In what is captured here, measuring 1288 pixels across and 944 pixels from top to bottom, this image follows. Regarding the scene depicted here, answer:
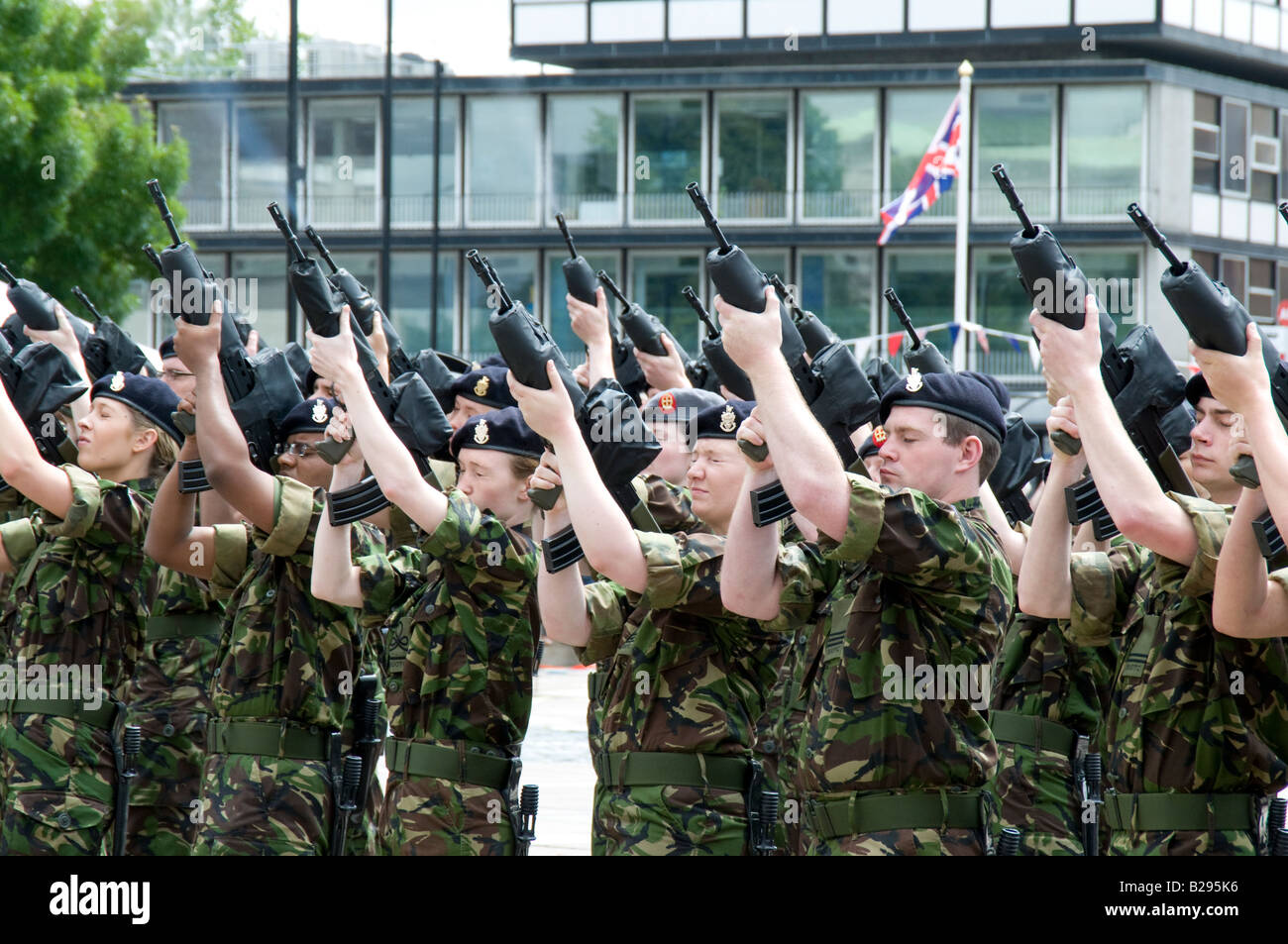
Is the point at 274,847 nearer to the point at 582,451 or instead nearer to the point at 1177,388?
the point at 582,451

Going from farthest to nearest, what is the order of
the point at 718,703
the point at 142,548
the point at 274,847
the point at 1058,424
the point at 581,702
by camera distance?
the point at 581,702, the point at 142,548, the point at 274,847, the point at 718,703, the point at 1058,424

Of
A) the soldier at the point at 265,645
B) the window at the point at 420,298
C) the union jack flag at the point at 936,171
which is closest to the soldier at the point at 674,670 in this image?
the soldier at the point at 265,645

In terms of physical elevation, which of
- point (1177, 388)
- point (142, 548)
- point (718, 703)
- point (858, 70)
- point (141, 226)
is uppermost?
point (858, 70)

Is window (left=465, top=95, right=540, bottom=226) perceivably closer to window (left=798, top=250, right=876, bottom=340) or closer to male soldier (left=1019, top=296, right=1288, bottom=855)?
window (left=798, top=250, right=876, bottom=340)

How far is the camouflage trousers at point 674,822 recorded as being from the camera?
538cm

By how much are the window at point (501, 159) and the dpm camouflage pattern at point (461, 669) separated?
2769cm

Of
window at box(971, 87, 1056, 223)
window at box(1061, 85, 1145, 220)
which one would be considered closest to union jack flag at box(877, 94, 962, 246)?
window at box(971, 87, 1056, 223)

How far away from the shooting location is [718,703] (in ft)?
18.2

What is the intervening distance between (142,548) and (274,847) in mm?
1582

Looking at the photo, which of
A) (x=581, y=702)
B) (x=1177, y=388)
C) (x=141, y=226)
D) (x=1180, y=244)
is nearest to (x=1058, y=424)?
(x=1177, y=388)

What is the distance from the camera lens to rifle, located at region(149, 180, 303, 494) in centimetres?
595

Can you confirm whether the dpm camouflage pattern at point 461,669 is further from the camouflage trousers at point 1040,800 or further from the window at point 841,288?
the window at point 841,288

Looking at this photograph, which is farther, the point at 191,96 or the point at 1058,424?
the point at 191,96

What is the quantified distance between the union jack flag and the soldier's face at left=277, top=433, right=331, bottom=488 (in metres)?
17.6
